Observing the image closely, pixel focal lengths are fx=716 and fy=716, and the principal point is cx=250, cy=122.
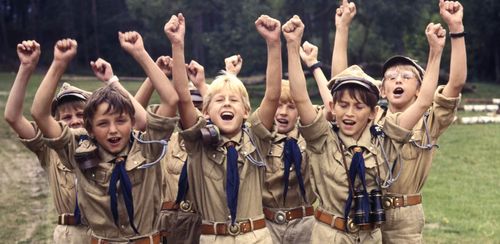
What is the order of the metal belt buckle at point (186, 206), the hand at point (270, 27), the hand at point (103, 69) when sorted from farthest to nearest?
the metal belt buckle at point (186, 206) < the hand at point (103, 69) < the hand at point (270, 27)

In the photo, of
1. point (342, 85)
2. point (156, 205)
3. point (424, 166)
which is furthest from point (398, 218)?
point (156, 205)

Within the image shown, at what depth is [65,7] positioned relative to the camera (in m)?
40.7

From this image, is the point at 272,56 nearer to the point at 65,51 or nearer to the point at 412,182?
the point at 65,51

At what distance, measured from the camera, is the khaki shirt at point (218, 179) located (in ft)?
13.7

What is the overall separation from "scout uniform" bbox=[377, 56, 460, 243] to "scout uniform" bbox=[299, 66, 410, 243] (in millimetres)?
453

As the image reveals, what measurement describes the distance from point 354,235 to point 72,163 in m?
1.71

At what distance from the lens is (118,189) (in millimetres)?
4031

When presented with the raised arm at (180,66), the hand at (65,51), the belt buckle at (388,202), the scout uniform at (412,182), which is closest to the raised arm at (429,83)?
the scout uniform at (412,182)

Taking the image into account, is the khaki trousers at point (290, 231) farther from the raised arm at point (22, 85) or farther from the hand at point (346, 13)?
the raised arm at point (22, 85)

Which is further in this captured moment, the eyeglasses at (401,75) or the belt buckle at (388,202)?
the eyeglasses at (401,75)

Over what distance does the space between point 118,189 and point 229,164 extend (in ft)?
2.10

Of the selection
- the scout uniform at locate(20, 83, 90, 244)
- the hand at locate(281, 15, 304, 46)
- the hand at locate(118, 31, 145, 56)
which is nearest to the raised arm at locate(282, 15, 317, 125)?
the hand at locate(281, 15, 304, 46)

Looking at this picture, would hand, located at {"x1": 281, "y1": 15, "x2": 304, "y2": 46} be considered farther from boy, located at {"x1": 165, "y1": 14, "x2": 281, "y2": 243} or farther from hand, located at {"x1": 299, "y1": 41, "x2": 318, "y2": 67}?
hand, located at {"x1": 299, "y1": 41, "x2": 318, "y2": 67}

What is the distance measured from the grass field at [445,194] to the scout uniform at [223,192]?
14.0ft
